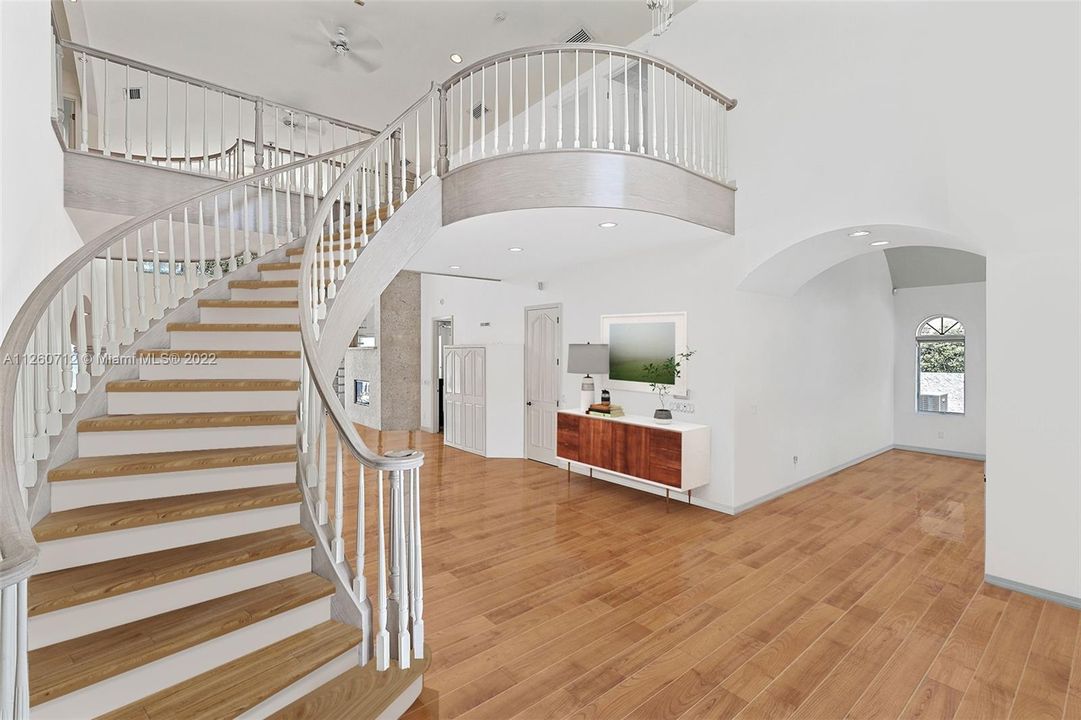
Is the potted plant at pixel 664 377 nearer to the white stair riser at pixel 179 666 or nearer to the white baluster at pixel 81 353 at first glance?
the white stair riser at pixel 179 666

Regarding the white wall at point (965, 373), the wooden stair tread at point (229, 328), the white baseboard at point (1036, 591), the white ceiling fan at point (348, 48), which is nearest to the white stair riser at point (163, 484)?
the wooden stair tread at point (229, 328)

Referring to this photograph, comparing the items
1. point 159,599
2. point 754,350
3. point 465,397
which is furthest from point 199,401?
point 465,397

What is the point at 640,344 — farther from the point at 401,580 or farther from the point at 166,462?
the point at 166,462

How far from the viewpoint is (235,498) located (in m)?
2.54

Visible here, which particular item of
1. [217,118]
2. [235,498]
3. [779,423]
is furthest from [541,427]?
[217,118]

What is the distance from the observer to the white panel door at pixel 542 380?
23.4 feet

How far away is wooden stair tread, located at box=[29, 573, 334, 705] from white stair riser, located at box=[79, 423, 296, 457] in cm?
93

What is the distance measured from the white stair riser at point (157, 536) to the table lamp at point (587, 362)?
402cm

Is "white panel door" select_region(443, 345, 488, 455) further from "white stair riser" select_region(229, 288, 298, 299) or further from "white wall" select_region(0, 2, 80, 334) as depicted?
"white wall" select_region(0, 2, 80, 334)

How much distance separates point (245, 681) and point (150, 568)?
2.18 feet

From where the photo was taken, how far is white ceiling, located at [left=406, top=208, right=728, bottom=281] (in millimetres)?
4363

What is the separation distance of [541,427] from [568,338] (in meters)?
1.44

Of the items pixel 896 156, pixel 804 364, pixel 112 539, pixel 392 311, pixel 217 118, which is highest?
pixel 217 118

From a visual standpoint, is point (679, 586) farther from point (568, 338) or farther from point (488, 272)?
point (488, 272)
